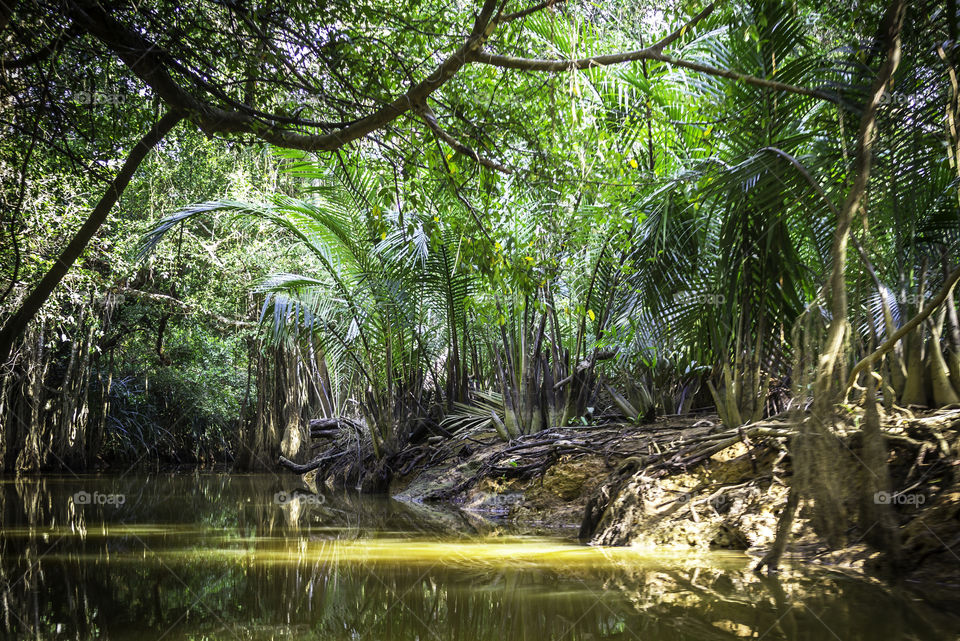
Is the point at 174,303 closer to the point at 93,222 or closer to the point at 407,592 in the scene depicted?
the point at 93,222

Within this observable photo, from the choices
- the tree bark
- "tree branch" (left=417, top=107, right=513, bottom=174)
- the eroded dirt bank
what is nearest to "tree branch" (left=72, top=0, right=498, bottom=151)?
"tree branch" (left=417, top=107, right=513, bottom=174)

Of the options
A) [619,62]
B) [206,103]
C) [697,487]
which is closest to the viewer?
[619,62]

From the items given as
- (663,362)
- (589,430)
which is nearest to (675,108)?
(663,362)

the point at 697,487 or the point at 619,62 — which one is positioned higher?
the point at 619,62

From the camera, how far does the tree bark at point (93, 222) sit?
14.6 feet

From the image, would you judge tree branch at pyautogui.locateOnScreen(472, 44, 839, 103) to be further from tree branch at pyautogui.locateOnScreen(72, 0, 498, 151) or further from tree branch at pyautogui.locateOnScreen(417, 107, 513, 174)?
tree branch at pyautogui.locateOnScreen(417, 107, 513, 174)

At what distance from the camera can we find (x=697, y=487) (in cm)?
444

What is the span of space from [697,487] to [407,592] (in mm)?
2215

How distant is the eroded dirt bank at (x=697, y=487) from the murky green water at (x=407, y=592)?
1.13 ft

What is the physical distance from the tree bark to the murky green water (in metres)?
1.48

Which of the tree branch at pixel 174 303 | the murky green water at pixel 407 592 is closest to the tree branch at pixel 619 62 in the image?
the murky green water at pixel 407 592

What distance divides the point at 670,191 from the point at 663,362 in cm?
269

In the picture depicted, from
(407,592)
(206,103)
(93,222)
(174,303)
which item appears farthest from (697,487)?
(174,303)

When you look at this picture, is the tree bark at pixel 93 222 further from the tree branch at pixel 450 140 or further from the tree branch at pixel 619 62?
the tree branch at pixel 619 62
